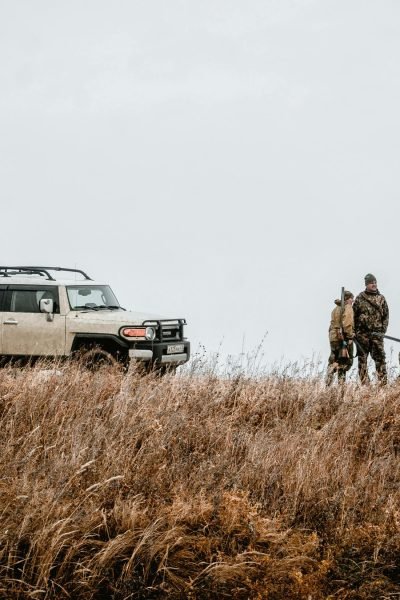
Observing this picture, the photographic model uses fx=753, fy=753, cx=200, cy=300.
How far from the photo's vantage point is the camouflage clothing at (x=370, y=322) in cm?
1315

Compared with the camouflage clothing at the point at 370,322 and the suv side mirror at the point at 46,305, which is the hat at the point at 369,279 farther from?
the suv side mirror at the point at 46,305

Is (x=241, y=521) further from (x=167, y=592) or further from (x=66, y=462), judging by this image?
(x=66, y=462)

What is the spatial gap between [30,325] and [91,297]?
115 cm

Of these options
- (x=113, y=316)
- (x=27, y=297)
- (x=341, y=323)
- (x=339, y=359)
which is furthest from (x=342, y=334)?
(x=27, y=297)

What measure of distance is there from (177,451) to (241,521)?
1.43 metres

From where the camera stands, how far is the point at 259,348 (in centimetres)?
1084

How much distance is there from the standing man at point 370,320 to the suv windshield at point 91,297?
4.28m

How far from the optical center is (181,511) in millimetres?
4797

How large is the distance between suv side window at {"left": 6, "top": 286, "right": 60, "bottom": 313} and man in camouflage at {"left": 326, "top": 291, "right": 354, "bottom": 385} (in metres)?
4.83

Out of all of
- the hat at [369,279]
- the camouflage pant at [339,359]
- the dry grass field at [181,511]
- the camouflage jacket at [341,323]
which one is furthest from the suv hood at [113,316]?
the dry grass field at [181,511]

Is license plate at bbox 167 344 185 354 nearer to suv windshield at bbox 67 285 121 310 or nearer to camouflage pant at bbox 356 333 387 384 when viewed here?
suv windshield at bbox 67 285 121 310

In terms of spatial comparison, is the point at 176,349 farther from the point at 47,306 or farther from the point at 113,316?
the point at 47,306

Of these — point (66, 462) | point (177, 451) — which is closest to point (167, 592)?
point (66, 462)

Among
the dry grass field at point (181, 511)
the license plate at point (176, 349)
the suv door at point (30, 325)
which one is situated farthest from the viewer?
the suv door at point (30, 325)
